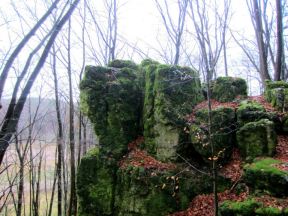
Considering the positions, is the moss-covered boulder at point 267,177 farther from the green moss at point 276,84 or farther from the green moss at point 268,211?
the green moss at point 276,84

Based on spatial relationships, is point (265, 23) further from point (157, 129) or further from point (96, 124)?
point (96, 124)

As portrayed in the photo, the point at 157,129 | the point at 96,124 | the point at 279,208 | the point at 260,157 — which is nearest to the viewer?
the point at 279,208

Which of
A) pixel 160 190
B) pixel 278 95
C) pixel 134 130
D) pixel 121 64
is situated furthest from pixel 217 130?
pixel 121 64

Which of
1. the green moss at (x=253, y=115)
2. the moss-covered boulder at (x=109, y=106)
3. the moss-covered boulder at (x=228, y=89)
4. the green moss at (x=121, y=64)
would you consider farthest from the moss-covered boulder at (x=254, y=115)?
the green moss at (x=121, y=64)

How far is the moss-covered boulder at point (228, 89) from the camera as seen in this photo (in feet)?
37.1

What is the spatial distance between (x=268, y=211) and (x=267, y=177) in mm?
1063

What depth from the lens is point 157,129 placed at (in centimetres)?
1090

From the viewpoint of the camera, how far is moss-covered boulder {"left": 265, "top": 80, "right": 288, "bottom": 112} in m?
10.1

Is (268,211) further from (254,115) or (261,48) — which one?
(261,48)

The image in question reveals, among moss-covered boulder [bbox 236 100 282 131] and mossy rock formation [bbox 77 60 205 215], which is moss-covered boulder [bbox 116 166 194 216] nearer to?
mossy rock formation [bbox 77 60 205 215]

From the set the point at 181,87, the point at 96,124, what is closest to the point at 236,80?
the point at 181,87

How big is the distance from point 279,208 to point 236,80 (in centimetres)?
559

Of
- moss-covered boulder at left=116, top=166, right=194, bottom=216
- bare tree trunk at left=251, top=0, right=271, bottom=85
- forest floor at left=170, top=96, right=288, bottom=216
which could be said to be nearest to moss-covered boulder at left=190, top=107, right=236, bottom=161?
forest floor at left=170, top=96, right=288, bottom=216

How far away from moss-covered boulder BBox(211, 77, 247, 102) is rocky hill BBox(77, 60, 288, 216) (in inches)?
1.4
